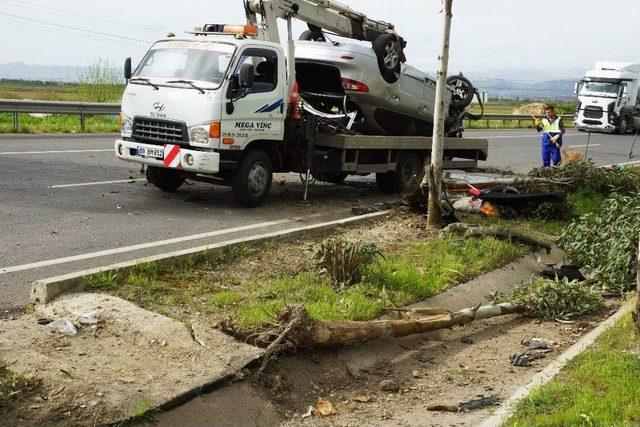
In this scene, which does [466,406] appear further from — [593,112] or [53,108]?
[593,112]

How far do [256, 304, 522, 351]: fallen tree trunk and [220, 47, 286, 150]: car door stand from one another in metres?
4.50

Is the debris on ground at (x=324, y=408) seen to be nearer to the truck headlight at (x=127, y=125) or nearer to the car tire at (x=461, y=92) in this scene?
the truck headlight at (x=127, y=125)

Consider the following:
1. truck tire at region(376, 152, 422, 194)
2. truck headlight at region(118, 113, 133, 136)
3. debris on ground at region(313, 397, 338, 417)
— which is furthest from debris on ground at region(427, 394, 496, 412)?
truck tire at region(376, 152, 422, 194)

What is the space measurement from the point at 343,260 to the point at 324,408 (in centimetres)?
217

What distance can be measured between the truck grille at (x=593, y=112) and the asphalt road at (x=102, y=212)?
85.6ft

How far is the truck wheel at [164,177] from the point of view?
37.1 feet

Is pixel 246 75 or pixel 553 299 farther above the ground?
pixel 246 75

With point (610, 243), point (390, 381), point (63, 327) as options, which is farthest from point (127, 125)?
point (610, 243)

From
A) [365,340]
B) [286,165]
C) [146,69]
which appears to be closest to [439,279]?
[365,340]

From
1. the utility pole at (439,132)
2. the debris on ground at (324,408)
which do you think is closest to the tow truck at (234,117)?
the utility pole at (439,132)

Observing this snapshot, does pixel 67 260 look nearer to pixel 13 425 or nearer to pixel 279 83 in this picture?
pixel 13 425

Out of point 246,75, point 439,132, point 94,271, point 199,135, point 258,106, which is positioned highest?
point 246,75

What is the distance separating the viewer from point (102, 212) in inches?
373

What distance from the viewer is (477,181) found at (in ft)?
37.7
